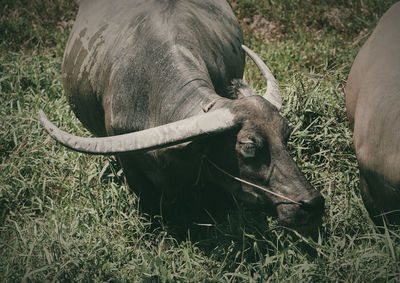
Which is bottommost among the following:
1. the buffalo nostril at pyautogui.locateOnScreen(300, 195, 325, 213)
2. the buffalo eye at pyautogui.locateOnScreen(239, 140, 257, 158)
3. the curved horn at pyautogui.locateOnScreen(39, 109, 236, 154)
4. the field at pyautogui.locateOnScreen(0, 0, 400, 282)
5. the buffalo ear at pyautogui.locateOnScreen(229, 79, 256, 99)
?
the field at pyautogui.locateOnScreen(0, 0, 400, 282)

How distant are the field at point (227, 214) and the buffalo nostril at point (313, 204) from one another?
31 centimetres

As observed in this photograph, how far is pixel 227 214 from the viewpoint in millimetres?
3393

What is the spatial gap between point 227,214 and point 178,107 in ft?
3.77

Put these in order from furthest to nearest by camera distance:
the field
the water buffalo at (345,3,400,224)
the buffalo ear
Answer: the buffalo ear, the field, the water buffalo at (345,3,400,224)

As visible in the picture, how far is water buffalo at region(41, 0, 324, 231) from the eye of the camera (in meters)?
2.43

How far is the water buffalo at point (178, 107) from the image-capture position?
2.43m

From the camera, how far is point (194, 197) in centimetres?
332

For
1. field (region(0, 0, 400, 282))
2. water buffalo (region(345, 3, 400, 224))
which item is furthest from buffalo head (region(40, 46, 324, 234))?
water buffalo (region(345, 3, 400, 224))

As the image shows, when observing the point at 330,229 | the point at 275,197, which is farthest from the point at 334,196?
the point at 275,197

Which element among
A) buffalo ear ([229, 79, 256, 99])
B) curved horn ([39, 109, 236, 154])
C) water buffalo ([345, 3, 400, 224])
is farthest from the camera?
buffalo ear ([229, 79, 256, 99])

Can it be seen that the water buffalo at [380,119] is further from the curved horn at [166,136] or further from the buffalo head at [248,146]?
the curved horn at [166,136]

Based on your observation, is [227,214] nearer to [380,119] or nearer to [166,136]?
[166,136]

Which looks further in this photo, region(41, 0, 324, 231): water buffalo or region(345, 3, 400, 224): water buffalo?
region(345, 3, 400, 224): water buffalo

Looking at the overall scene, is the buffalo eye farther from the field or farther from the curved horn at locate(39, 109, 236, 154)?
the field
